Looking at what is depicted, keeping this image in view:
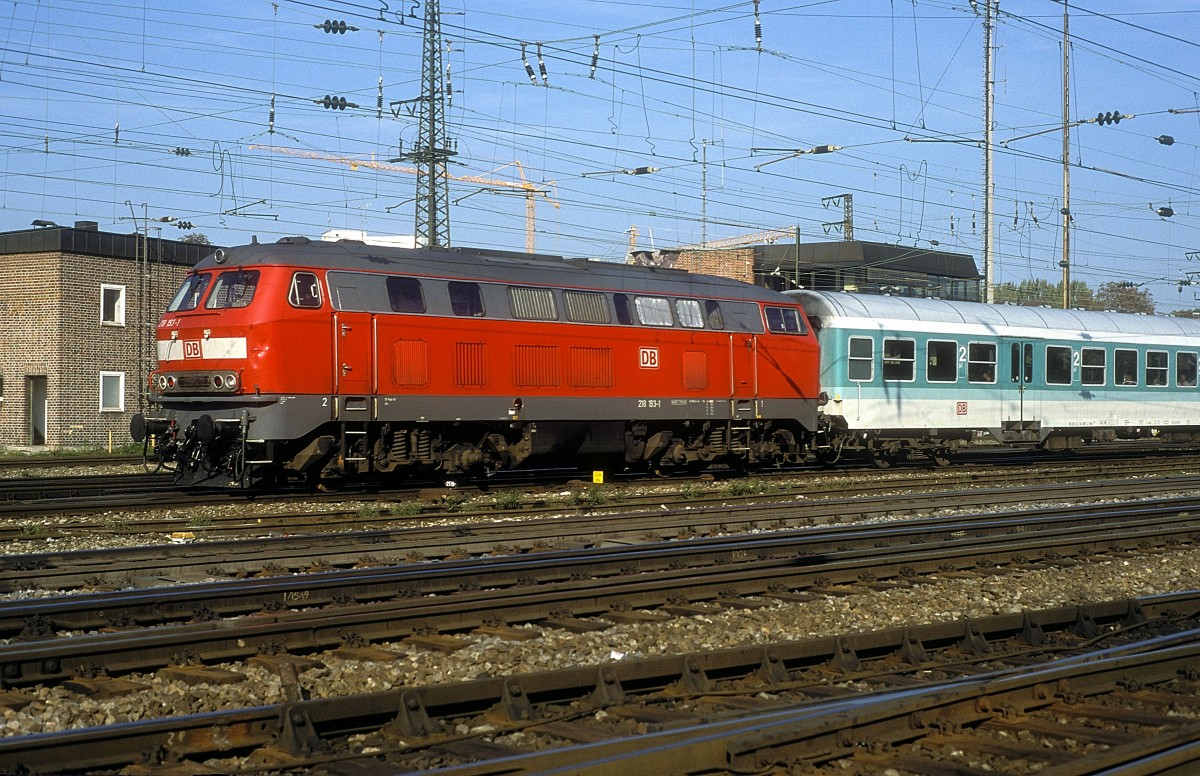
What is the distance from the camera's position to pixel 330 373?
17172 mm

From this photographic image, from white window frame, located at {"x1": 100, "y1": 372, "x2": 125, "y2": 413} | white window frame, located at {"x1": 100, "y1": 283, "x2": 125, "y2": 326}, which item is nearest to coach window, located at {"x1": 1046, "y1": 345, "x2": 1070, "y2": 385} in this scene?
white window frame, located at {"x1": 100, "y1": 372, "x2": 125, "y2": 413}

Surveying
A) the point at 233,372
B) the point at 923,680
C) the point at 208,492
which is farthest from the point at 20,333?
the point at 923,680

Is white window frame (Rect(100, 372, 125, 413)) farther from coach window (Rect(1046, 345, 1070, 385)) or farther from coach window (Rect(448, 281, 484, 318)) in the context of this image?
coach window (Rect(1046, 345, 1070, 385))

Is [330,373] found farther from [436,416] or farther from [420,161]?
[420,161]

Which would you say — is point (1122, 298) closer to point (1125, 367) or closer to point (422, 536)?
point (1125, 367)

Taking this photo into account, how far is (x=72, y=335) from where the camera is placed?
1444 inches

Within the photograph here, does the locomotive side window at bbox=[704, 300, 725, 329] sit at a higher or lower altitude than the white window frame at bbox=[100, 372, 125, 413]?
higher

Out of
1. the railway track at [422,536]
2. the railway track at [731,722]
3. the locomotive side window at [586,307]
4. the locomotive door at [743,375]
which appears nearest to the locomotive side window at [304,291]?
the railway track at [422,536]

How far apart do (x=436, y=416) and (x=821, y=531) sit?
21.8 ft

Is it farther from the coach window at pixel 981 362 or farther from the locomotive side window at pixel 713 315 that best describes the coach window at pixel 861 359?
the locomotive side window at pixel 713 315

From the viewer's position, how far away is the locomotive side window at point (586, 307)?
794 inches

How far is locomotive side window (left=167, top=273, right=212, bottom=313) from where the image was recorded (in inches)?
700

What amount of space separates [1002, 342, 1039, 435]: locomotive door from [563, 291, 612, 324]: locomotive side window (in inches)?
440

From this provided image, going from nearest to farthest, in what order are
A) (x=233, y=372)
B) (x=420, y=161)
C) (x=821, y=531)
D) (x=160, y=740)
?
(x=160, y=740), (x=821, y=531), (x=233, y=372), (x=420, y=161)
